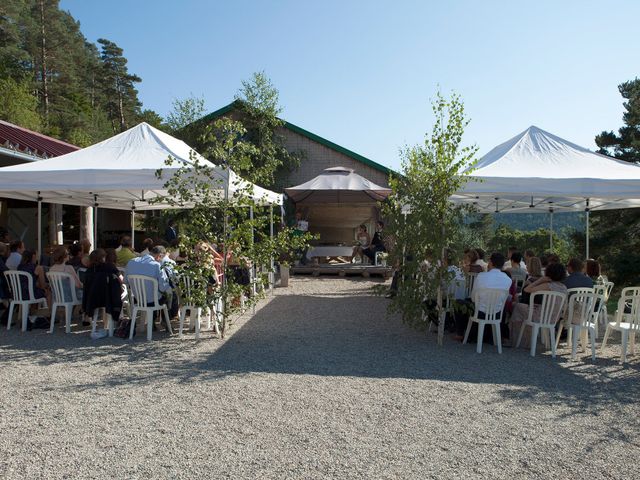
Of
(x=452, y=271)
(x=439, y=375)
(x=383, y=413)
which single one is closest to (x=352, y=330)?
(x=452, y=271)

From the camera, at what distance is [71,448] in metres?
3.32

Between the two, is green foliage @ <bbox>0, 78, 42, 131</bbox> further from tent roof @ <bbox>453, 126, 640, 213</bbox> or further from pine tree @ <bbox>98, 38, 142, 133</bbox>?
tent roof @ <bbox>453, 126, 640, 213</bbox>

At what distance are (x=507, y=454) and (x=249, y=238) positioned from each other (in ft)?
13.4

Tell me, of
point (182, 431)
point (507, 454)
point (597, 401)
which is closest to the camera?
point (507, 454)

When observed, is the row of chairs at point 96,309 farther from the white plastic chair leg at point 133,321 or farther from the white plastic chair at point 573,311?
the white plastic chair at point 573,311

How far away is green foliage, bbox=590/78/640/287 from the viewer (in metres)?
16.9

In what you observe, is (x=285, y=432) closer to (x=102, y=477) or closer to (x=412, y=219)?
(x=102, y=477)

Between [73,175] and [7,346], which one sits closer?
[7,346]

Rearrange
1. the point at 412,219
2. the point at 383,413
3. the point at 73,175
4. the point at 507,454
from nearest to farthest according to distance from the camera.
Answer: the point at 507,454 → the point at 383,413 → the point at 412,219 → the point at 73,175

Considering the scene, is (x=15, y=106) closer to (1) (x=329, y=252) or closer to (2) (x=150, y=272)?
(1) (x=329, y=252)

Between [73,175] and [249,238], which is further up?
[73,175]

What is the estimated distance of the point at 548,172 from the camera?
726 centimetres

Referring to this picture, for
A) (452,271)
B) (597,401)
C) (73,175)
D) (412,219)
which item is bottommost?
(597,401)

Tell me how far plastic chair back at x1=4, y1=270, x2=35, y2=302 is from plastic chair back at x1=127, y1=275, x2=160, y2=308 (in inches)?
59.2
